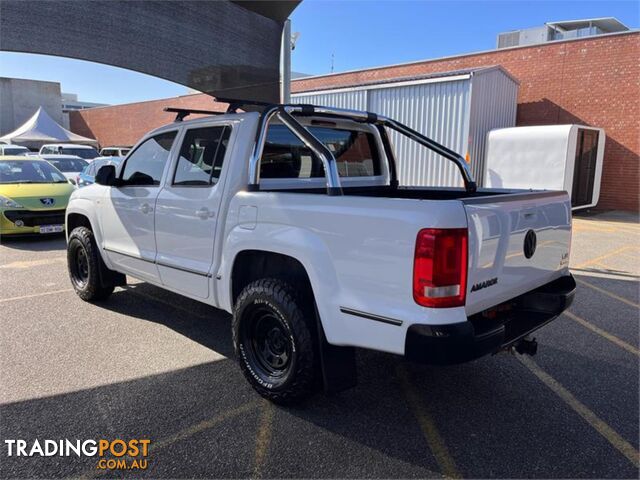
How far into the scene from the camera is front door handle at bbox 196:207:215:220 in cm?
368

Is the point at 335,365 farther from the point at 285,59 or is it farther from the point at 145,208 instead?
the point at 285,59

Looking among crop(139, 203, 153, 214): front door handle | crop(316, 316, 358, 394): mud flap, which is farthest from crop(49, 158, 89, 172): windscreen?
crop(316, 316, 358, 394): mud flap

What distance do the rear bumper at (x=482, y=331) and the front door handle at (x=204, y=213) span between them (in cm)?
186

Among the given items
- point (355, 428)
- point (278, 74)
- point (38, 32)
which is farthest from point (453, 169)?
point (355, 428)

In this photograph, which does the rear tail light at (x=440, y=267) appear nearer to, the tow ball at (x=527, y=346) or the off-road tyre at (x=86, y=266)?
the tow ball at (x=527, y=346)

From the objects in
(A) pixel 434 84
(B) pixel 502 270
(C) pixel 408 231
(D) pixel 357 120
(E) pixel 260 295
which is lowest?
(E) pixel 260 295

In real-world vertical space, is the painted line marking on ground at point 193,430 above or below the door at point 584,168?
below

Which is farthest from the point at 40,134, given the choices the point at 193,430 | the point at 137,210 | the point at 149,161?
the point at 193,430

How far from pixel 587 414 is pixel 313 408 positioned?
1798 millimetres

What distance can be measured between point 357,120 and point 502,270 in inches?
82.7

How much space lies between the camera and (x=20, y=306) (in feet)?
17.7

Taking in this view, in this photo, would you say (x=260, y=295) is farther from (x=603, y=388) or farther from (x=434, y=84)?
(x=434, y=84)

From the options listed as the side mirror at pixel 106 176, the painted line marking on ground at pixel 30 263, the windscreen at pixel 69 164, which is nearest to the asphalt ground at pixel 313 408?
the side mirror at pixel 106 176

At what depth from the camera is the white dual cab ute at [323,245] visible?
252 centimetres
